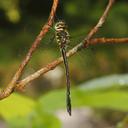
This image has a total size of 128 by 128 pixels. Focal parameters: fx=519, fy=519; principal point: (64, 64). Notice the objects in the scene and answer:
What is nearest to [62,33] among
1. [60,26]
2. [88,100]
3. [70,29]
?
[60,26]

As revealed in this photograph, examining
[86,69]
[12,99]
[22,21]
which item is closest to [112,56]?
[86,69]

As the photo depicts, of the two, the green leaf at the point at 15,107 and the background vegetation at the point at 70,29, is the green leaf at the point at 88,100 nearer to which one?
the green leaf at the point at 15,107

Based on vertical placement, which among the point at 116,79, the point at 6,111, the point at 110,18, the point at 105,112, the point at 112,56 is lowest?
the point at 105,112

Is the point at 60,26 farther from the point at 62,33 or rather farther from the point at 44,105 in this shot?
the point at 44,105

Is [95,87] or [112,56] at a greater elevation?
[95,87]

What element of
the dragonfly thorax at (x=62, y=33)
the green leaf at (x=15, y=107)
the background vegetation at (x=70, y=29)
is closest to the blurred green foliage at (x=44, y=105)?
the green leaf at (x=15, y=107)

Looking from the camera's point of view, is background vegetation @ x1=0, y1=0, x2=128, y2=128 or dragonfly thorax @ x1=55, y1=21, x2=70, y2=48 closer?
dragonfly thorax @ x1=55, y1=21, x2=70, y2=48

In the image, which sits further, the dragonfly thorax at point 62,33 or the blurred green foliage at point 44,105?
the blurred green foliage at point 44,105

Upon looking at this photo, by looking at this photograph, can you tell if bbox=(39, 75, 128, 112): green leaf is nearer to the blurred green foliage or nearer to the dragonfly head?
the blurred green foliage

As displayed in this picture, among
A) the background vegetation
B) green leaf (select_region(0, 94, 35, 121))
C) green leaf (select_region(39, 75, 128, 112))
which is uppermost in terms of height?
green leaf (select_region(0, 94, 35, 121))

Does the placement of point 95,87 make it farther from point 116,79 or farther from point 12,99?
point 12,99

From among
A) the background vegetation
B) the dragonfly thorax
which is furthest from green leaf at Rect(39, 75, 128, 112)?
the background vegetation
